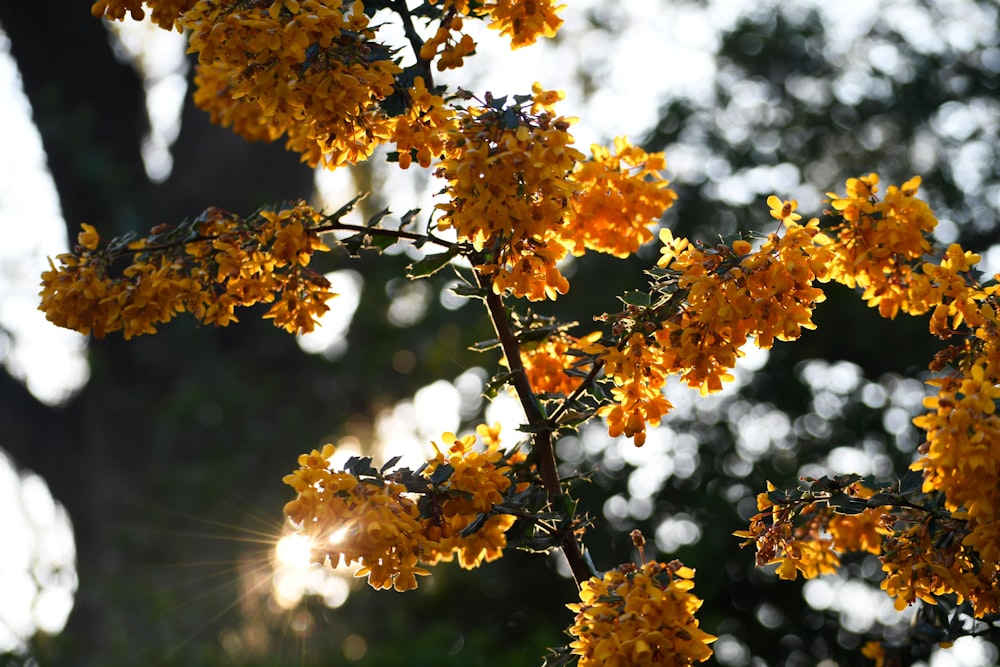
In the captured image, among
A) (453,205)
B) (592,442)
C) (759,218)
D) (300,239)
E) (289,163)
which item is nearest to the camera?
(453,205)

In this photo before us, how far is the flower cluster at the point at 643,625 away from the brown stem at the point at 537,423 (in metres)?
0.28

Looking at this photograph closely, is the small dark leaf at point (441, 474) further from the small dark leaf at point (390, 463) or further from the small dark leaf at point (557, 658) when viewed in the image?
the small dark leaf at point (557, 658)

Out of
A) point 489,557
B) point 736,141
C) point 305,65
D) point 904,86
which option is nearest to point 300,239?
point 305,65

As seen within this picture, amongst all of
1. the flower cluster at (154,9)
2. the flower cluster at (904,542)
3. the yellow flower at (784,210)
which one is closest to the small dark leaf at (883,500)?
the flower cluster at (904,542)

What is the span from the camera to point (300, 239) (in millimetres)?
1560

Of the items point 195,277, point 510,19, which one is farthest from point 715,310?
point 195,277

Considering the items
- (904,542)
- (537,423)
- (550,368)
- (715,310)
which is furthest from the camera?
(550,368)

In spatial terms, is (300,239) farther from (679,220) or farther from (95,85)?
(95,85)

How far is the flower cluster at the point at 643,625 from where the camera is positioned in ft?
4.00

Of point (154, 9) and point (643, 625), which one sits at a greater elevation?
point (154, 9)

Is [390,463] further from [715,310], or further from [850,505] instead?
[850,505]

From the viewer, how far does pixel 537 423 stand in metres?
1.57

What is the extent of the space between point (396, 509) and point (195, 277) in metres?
0.57

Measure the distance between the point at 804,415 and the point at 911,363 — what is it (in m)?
0.73
